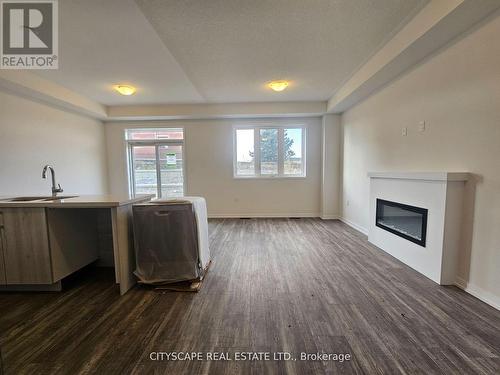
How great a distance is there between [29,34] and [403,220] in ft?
16.0

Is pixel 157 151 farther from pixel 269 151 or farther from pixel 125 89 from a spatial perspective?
pixel 269 151

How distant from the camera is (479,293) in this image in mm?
1959

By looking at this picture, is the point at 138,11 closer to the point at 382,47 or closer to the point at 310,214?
the point at 382,47

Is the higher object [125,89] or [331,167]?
[125,89]

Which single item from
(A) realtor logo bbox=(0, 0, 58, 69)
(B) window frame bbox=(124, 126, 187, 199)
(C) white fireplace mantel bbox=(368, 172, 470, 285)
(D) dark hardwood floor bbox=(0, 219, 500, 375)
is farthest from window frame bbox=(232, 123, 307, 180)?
(A) realtor logo bbox=(0, 0, 58, 69)

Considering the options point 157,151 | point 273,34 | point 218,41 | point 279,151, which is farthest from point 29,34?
point 279,151

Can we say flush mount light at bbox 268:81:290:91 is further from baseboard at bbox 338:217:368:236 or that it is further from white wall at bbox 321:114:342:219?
baseboard at bbox 338:217:368:236

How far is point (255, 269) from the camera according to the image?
8.50ft

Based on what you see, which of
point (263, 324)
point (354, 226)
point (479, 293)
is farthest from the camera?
point (354, 226)

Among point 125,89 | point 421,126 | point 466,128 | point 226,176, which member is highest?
point 125,89

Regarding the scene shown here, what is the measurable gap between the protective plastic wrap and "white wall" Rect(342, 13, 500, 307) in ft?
8.66

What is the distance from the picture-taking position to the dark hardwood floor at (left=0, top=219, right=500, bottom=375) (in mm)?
1315

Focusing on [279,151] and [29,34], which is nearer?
[29,34]

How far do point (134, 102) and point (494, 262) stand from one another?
5.96 m
